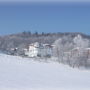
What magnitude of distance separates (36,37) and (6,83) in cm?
4849

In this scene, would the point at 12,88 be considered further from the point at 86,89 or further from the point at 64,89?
the point at 86,89

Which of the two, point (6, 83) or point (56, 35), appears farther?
point (56, 35)

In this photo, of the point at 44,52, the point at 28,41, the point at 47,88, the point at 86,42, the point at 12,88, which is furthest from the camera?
the point at 28,41

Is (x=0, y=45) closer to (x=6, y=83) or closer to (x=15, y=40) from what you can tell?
(x=15, y=40)

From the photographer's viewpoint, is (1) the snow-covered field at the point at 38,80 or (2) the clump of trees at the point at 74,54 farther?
(2) the clump of trees at the point at 74,54

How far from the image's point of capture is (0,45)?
4197cm

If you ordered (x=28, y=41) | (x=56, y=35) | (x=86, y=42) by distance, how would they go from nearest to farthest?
(x=86, y=42) < (x=28, y=41) < (x=56, y=35)

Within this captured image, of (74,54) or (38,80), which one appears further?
(74,54)

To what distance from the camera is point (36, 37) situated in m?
58.0

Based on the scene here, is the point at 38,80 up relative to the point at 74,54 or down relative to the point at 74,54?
down

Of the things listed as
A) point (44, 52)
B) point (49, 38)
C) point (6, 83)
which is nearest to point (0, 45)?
point (44, 52)

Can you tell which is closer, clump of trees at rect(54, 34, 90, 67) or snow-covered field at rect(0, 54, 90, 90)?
snow-covered field at rect(0, 54, 90, 90)

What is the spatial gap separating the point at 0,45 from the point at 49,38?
1673 cm

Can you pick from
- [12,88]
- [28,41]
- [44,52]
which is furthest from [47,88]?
[28,41]
